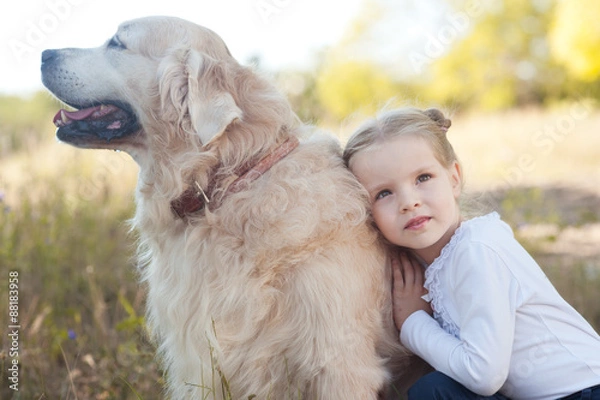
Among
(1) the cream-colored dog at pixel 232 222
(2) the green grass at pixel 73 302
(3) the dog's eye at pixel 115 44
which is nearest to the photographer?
(1) the cream-colored dog at pixel 232 222

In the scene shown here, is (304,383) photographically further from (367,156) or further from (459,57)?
(459,57)

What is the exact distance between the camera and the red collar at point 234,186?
241cm

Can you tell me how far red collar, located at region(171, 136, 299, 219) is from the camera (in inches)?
94.9

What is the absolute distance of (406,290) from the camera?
2445 mm

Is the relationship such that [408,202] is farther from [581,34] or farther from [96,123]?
[581,34]

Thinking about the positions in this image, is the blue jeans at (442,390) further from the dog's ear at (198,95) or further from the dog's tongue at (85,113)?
the dog's tongue at (85,113)

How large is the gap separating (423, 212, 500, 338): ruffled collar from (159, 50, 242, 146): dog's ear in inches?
38.3

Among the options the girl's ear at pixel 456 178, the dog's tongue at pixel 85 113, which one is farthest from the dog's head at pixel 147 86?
the girl's ear at pixel 456 178

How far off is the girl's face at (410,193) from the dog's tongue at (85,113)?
1.17m

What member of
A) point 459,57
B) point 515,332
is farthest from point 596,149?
point 515,332

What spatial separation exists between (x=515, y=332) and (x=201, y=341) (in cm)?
121

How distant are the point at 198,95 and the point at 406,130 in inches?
34.0

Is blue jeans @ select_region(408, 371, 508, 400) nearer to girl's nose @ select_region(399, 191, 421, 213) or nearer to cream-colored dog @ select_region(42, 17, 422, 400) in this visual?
cream-colored dog @ select_region(42, 17, 422, 400)

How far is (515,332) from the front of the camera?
220 cm
